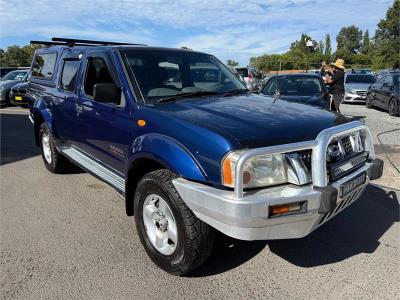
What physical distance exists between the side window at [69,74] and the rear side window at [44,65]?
22.7 inches

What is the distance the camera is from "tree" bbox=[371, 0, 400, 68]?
6475cm

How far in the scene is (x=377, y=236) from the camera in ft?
13.4

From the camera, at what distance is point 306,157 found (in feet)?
9.82

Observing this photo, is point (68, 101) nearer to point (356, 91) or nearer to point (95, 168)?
point (95, 168)

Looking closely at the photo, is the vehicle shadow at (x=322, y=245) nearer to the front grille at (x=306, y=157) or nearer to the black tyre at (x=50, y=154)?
the front grille at (x=306, y=157)

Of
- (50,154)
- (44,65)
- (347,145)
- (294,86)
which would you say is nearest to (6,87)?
(44,65)

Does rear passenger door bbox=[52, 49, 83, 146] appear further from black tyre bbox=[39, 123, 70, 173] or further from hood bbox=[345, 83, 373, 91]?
hood bbox=[345, 83, 373, 91]

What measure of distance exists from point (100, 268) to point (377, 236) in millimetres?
2782

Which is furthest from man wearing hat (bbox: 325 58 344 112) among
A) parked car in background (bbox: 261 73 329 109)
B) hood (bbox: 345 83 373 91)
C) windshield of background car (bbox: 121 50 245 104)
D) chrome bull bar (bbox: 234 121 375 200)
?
chrome bull bar (bbox: 234 121 375 200)

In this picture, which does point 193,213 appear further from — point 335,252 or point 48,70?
point 48,70

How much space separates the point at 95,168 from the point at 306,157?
8.66 feet

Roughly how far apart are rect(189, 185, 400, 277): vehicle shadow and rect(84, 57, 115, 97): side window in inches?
83.2

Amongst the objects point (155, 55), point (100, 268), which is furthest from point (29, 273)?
point (155, 55)

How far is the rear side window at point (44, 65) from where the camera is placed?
6051 millimetres
